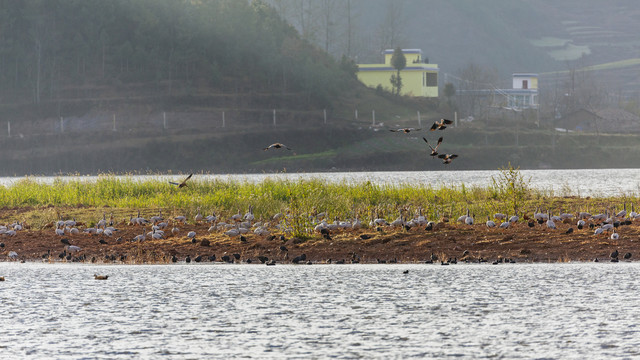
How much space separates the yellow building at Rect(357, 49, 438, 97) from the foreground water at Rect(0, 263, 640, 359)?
10886 cm

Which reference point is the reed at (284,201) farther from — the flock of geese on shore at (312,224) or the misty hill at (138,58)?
the misty hill at (138,58)

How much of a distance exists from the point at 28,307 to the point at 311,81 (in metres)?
94.0

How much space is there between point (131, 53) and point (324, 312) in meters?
98.0

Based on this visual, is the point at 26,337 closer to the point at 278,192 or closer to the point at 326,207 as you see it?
the point at 326,207

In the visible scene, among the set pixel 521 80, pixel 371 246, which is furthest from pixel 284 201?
pixel 521 80

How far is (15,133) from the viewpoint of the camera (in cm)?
9819

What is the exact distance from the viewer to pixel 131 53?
10694cm

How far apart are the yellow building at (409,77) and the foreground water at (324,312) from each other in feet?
357

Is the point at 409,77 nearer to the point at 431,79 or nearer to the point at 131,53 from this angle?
the point at 431,79

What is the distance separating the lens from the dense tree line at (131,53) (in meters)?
106

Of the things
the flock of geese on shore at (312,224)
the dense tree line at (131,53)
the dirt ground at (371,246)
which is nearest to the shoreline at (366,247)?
the dirt ground at (371,246)

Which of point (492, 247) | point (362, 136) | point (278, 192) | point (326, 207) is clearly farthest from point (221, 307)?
point (362, 136)

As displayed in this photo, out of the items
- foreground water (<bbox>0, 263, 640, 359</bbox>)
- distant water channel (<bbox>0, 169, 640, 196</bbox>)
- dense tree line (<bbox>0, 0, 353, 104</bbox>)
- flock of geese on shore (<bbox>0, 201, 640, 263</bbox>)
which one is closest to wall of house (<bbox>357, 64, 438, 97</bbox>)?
dense tree line (<bbox>0, 0, 353, 104</bbox>)

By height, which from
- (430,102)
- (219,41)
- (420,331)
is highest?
(219,41)
